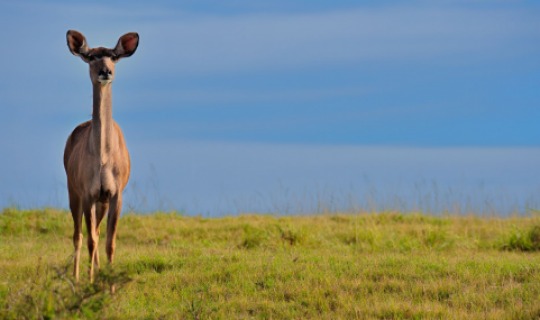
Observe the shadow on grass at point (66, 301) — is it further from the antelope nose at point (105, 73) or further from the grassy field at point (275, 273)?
the antelope nose at point (105, 73)

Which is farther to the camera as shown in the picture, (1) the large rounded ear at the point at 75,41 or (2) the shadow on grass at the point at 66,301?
(1) the large rounded ear at the point at 75,41

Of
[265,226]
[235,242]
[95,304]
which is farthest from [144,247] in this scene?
[95,304]

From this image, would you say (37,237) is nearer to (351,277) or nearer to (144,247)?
(144,247)

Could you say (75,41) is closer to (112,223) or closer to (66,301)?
(112,223)

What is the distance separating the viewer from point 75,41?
9.16 meters

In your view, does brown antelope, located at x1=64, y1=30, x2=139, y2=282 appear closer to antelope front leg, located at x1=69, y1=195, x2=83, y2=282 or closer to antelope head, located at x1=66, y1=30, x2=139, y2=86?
antelope head, located at x1=66, y1=30, x2=139, y2=86

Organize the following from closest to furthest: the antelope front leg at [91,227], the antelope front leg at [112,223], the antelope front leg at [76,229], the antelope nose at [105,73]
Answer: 1. the antelope nose at [105,73]
2. the antelope front leg at [112,223]
3. the antelope front leg at [91,227]
4. the antelope front leg at [76,229]

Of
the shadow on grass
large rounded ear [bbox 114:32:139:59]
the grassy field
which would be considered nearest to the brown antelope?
large rounded ear [bbox 114:32:139:59]

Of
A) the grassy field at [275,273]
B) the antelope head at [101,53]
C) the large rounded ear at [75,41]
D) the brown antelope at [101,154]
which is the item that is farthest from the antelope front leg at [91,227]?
the large rounded ear at [75,41]

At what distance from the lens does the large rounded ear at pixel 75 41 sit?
906cm

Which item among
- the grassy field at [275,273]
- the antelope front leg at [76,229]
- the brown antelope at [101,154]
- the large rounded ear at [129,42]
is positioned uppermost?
the large rounded ear at [129,42]

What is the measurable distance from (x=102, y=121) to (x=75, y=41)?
1060mm

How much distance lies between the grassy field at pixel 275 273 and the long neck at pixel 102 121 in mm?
1425

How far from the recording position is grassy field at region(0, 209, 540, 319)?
301 inches
